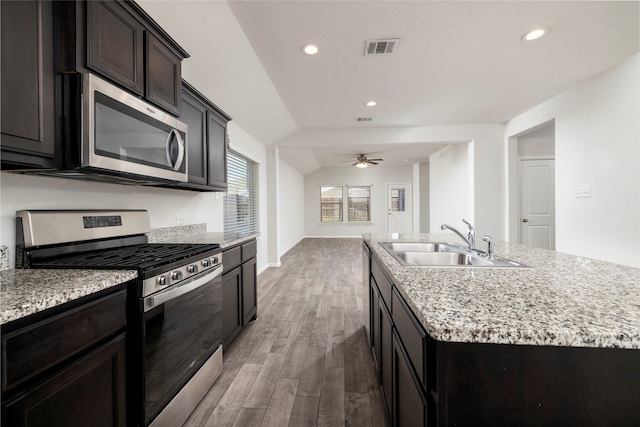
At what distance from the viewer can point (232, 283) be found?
2191 millimetres

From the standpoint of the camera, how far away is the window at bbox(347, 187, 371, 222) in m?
9.83

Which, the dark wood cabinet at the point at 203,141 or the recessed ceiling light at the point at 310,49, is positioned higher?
the recessed ceiling light at the point at 310,49

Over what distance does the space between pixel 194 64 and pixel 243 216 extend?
241 centimetres

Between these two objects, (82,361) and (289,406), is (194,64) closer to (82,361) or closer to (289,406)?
(82,361)

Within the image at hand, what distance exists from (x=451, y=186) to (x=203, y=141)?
540cm

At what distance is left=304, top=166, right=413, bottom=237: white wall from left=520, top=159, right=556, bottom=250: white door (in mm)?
4706

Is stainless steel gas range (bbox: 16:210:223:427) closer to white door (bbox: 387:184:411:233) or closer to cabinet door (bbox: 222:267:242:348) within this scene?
cabinet door (bbox: 222:267:242:348)

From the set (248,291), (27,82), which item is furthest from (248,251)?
(27,82)

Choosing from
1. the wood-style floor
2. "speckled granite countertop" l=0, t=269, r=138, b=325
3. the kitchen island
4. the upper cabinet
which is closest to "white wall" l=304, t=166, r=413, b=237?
the wood-style floor

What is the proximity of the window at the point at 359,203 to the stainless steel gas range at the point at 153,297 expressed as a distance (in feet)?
27.3

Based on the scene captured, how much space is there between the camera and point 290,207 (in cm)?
785

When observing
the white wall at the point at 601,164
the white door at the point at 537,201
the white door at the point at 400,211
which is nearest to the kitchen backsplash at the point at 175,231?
the white wall at the point at 601,164

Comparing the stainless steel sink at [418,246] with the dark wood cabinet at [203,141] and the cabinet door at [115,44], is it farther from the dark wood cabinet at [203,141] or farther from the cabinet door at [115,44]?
the cabinet door at [115,44]

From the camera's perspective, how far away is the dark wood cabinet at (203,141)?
6.87 ft
